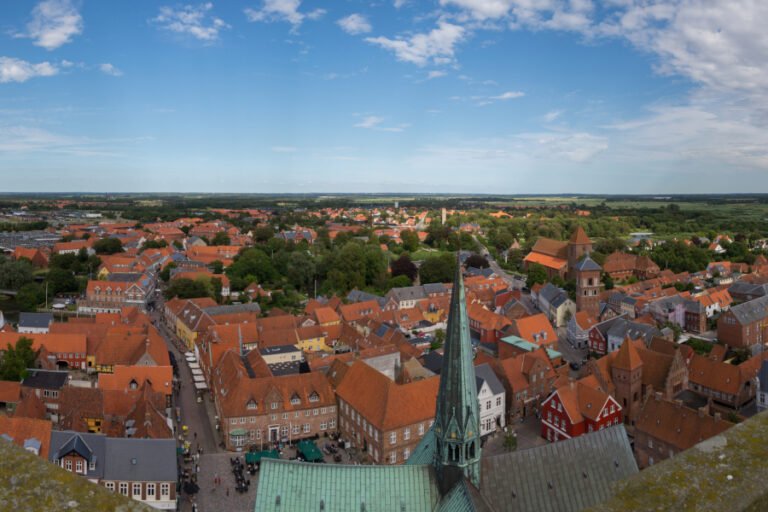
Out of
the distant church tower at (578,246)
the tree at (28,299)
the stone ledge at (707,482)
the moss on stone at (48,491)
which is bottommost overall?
the tree at (28,299)

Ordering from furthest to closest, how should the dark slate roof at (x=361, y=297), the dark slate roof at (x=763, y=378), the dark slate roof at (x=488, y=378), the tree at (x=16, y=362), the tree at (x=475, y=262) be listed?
the tree at (x=475, y=262), the dark slate roof at (x=361, y=297), the tree at (x=16, y=362), the dark slate roof at (x=763, y=378), the dark slate roof at (x=488, y=378)

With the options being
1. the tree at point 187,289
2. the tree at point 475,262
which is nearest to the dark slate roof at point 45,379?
the tree at point 187,289

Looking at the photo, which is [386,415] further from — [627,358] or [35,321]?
[35,321]

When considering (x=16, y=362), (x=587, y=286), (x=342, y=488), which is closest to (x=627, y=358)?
(x=587, y=286)

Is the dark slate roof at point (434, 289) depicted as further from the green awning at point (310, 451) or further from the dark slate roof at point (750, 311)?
the green awning at point (310, 451)

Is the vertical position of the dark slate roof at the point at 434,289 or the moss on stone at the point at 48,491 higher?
the moss on stone at the point at 48,491

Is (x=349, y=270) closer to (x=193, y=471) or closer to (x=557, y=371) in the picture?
(x=557, y=371)

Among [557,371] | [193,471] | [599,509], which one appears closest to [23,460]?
[599,509]
